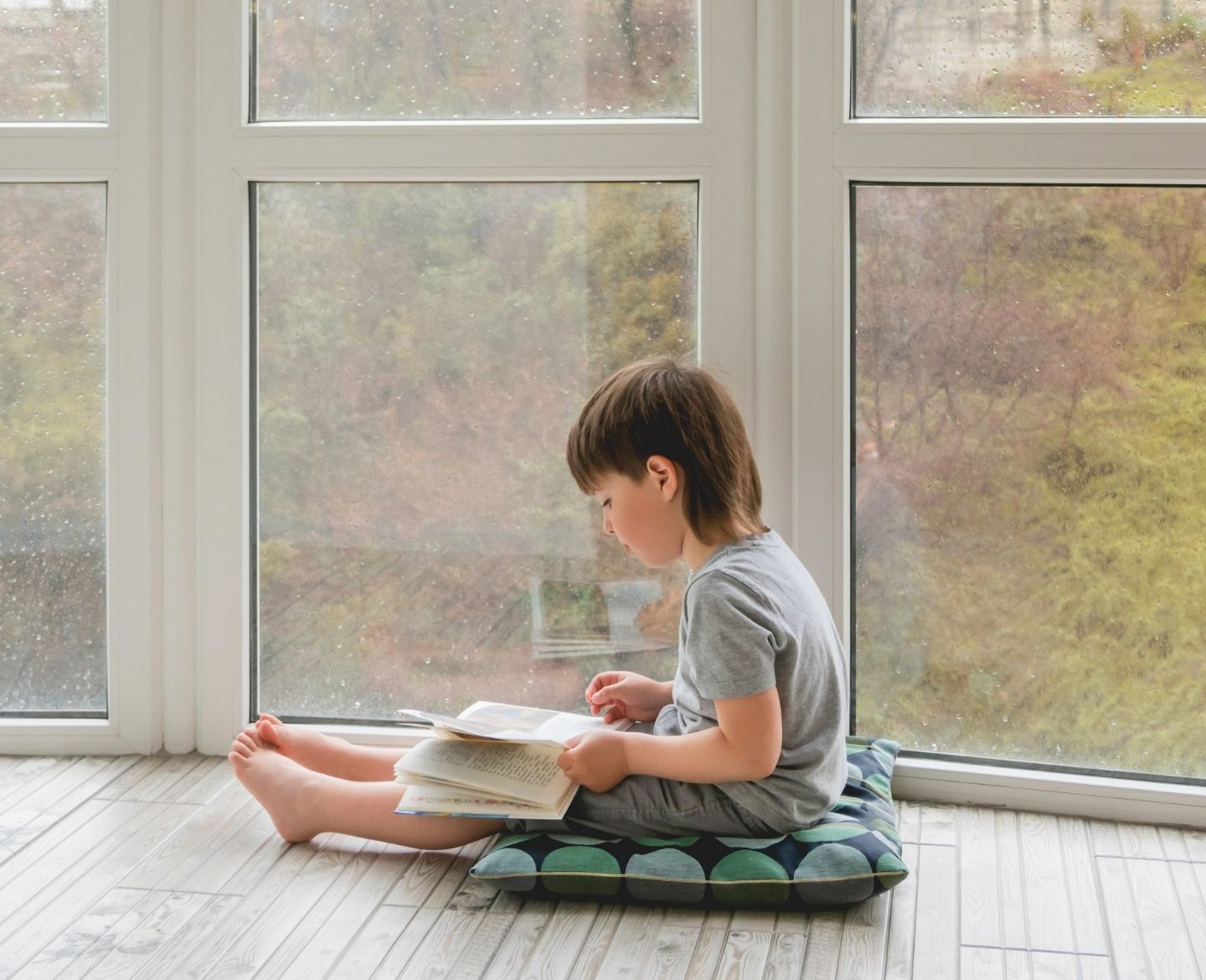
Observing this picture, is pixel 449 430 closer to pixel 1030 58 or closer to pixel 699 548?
pixel 699 548

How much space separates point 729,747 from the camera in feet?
5.04

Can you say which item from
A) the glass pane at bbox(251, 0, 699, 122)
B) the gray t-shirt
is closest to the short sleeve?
the gray t-shirt

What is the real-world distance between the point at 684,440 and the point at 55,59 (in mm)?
1224

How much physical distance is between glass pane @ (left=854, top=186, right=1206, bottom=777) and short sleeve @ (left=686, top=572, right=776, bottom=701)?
44 cm

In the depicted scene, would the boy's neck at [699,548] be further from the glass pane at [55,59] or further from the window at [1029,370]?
the glass pane at [55,59]

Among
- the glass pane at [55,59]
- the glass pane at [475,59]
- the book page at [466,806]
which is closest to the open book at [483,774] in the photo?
the book page at [466,806]

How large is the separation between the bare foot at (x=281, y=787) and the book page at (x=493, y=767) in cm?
15

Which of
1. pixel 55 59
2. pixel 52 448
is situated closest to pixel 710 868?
pixel 52 448

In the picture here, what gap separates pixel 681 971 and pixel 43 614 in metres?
1.28

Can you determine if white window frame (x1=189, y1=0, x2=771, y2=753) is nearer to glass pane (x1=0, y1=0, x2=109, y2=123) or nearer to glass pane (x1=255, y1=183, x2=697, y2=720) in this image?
glass pane (x1=255, y1=183, x2=697, y2=720)

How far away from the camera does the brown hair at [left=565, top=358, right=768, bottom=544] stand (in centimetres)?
163

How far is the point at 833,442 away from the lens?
1.89 metres

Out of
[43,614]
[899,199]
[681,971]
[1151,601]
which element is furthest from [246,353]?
[1151,601]

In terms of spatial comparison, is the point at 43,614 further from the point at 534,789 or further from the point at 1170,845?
the point at 1170,845
